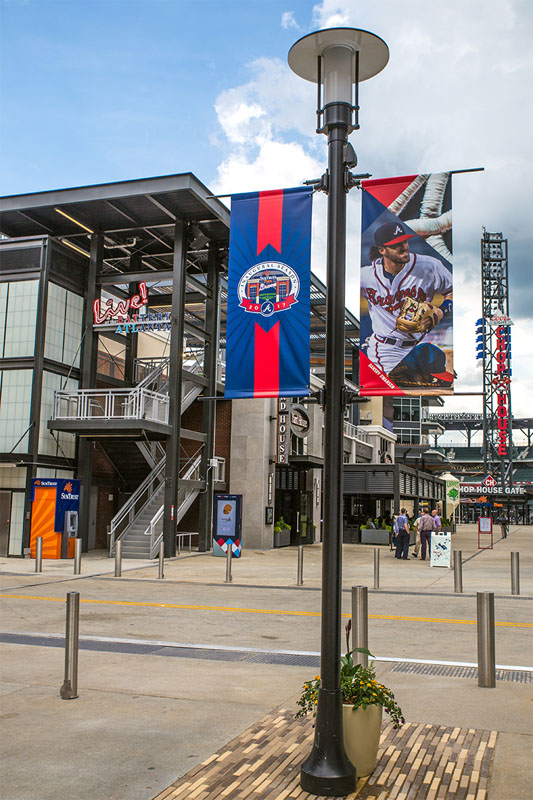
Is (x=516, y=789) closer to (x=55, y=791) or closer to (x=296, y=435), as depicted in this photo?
(x=55, y=791)

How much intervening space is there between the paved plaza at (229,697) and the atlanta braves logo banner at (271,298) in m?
2.83

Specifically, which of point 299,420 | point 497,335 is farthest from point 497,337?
point 299,420

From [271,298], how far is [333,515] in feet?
6.70

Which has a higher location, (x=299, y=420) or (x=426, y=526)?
(x=299, y=420)

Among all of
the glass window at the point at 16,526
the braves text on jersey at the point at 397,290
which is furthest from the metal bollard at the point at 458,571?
the glass window at the point at 16,526

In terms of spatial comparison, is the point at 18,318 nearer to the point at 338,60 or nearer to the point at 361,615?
the point at 361,615

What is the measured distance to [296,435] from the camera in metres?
33.1

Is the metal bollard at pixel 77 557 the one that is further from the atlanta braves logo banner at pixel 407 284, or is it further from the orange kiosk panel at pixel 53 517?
the atlanta braves logo banner at pixel 407 284

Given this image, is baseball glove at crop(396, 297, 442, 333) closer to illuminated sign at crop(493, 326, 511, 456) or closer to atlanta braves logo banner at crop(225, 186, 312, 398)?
atlanta braves logo banner at crop(225, 186, 312, 398)

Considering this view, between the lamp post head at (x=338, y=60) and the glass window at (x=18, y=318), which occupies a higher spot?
the glass window at (x=18, y=318)

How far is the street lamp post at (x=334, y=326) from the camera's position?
187 inches

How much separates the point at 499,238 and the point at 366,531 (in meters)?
58.1

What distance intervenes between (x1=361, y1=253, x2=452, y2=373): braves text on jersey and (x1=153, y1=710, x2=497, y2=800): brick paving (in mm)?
3059

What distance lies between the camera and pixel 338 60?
5.51 metres
